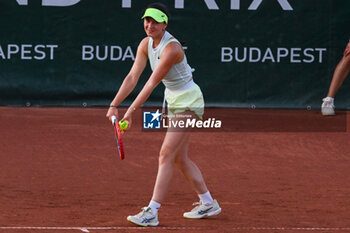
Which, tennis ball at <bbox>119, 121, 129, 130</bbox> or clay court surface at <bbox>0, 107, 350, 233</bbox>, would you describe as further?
clay court surface at <bbox>0, 107, 350, 233</bbox>

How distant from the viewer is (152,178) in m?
8.72

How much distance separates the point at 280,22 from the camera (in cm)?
1457

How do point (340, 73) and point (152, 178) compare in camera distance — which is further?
point (340, 73)

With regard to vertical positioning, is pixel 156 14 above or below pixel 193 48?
above

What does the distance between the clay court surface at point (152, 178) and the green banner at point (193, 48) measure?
3.39 ft

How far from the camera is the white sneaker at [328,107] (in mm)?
14203

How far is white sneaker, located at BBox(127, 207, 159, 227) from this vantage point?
6266 mm

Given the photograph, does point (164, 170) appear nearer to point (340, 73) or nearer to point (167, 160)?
point (167, 160)

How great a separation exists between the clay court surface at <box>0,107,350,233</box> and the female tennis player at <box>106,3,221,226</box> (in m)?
0.18

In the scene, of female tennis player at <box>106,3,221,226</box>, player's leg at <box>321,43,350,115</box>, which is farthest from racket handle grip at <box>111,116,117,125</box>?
player's leg at <box>321,43,350,115</box>

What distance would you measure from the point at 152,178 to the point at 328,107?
618cm

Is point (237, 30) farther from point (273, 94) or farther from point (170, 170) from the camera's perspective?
point (170, 170)

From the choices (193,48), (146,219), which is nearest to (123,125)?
(146,219)

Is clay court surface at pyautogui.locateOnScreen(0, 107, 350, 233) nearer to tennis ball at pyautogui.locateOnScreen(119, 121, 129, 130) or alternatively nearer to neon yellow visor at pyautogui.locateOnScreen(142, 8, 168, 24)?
tennis ball at pyautogui.locateOnScreen(119, 121, 129, 130)
